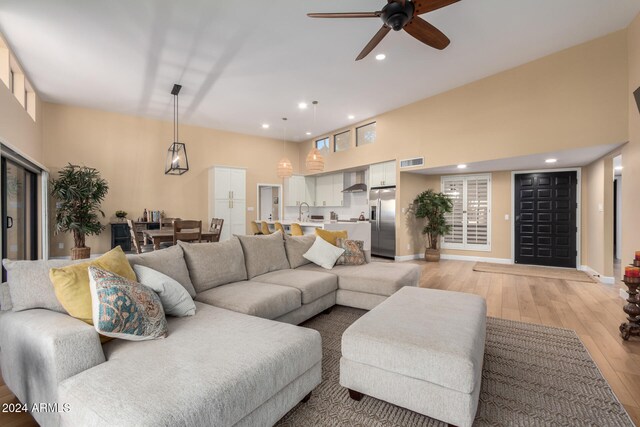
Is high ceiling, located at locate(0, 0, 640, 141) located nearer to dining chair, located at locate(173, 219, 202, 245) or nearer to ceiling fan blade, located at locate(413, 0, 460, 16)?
ceiling fan blade, located at locate(413, 0, 460, 16)

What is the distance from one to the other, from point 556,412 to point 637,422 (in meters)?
0.41

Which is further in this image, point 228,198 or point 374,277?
point 228,198

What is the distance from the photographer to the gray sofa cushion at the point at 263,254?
10.4ft

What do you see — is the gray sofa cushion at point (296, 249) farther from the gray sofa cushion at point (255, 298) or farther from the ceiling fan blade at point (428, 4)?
the ceiling fan blade at point (428, 4)

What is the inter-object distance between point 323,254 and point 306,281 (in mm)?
777

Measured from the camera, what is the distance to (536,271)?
18.5ft

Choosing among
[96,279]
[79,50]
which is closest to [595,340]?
[96,279]

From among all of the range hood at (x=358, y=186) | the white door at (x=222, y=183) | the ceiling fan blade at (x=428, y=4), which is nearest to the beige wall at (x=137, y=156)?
the white door at (x=222, y=183)

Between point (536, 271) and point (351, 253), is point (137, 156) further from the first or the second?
point (536, 271)

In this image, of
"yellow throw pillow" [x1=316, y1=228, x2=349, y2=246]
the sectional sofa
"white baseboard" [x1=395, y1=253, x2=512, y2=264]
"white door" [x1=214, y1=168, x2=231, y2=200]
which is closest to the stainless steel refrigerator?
"white baseboard" [x1=395, y1=253, x2=512, y2=264]

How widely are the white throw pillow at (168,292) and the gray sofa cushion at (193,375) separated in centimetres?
15

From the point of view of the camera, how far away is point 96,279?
1.59 metres

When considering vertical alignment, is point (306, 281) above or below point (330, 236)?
below

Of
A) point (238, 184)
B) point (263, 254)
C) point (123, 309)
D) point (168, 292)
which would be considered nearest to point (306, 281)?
point (263, 254)
